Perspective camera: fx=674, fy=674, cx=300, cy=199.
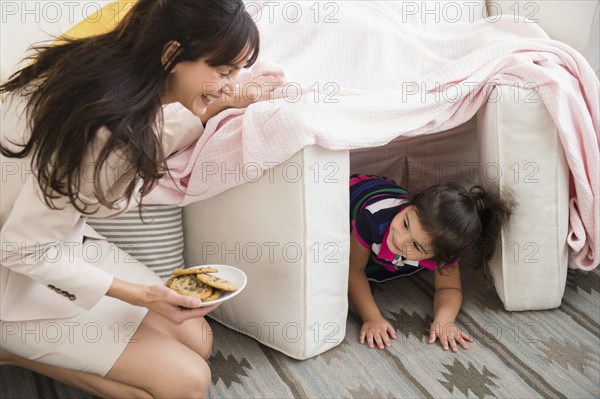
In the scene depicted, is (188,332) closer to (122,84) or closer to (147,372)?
(147,372)

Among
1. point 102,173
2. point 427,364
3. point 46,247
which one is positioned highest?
point 102,173

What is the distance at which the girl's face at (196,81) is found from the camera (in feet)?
3.28

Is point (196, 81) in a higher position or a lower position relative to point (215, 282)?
higher

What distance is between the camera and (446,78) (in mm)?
1511

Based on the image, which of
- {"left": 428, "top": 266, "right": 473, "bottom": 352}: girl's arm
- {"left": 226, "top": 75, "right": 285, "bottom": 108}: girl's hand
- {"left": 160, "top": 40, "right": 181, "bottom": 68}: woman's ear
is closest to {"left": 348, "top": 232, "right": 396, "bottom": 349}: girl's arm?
{"left": 428, "top": 266, "right": 473, "bottom": 352}: girl's arm

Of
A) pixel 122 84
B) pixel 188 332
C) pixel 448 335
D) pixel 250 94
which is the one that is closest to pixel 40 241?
pixel 122 84

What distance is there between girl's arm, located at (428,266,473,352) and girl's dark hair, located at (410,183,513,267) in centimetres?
9

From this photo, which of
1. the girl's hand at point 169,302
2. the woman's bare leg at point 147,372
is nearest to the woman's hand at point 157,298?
the girl's hand at point 169,302

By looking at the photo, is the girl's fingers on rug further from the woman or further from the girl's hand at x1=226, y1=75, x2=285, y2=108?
the girl's hand at x1=226, y1=75, x2=285, y2=108

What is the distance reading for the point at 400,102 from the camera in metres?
1.38

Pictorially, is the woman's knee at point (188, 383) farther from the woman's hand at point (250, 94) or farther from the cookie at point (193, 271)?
the woman's hand at point (250, 94)

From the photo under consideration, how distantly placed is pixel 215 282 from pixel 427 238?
499mm

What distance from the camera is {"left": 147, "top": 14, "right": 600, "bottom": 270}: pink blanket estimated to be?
4.18ft

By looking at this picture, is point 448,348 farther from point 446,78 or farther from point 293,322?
point 446,78
